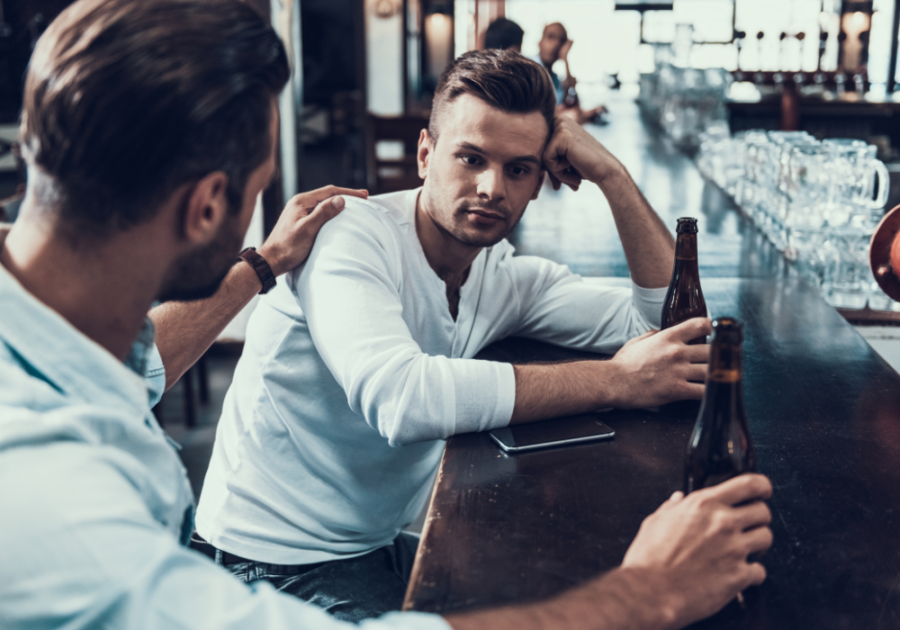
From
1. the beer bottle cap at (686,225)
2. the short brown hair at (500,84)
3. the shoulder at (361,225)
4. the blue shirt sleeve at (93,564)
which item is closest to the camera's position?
the blue shirt sleeve at (93,564)

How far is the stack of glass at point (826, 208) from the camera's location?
1.97 meters

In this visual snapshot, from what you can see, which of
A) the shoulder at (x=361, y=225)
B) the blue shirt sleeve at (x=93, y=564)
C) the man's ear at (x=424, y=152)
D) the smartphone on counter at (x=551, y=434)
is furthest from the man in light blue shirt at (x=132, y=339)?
the man's ear at (x=424, y=152)

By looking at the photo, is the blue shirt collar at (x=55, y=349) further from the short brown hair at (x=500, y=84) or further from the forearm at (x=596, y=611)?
the short brown hair at (x=500, y=84)

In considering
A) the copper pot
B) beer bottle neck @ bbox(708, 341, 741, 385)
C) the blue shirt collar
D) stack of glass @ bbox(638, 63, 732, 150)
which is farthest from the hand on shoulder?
stack of glass @ bbox(638, 63, 732, 150)

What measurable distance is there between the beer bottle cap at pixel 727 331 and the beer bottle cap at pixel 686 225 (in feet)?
1.50

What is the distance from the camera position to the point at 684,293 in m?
1.28

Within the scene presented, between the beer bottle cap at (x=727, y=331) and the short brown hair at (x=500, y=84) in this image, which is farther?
the short brown hair at (x=500, y=84)

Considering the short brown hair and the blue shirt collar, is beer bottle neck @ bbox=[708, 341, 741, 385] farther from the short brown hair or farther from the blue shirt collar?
the short brown hair

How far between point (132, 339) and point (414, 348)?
402mm

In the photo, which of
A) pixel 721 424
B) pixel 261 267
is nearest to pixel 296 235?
pixel 261 267

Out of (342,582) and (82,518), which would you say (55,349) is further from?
(342,582)

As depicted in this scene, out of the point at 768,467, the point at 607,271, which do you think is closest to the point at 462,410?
the point at 768,467

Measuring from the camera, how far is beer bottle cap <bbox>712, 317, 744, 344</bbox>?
27.6 inches

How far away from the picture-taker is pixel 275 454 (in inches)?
52.5
